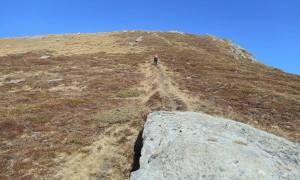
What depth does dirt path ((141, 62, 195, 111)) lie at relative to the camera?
33.5m

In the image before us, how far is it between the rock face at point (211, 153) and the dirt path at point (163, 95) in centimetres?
969

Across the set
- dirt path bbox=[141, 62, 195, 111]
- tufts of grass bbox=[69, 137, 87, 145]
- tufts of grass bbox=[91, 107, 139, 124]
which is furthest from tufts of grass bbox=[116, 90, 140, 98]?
tufts of grass bbox=[69, 137, 87, 145]

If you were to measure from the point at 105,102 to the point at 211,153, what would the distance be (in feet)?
69.6

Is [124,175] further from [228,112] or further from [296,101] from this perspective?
A: [296,101]

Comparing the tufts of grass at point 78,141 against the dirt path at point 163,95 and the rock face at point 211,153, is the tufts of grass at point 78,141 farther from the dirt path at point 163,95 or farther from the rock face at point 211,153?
the dirt path at point 163,95

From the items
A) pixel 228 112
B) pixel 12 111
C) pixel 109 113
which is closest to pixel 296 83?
pixel 228 112

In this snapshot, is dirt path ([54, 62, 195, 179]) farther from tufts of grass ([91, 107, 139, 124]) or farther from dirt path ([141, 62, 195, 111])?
tufts of grass ([91, 107, 139, 124])

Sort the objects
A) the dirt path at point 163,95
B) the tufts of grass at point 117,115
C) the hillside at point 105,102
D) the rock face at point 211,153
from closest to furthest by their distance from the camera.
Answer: the rock face at point 211,153
the hillside at point 105,102
the tufts of grass at point 117,115
the dirt path at point 163,95

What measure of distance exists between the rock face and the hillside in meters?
3.89

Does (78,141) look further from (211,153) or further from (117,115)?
(211,153)

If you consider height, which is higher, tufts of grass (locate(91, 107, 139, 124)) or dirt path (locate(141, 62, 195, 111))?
dirt path (locate(141, 62, 195, 111))

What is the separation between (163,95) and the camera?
3675 centimetres

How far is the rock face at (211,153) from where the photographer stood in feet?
52.4

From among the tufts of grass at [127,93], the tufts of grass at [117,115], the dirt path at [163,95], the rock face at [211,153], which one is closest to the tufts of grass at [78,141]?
the tufts of grass at [117,115]
